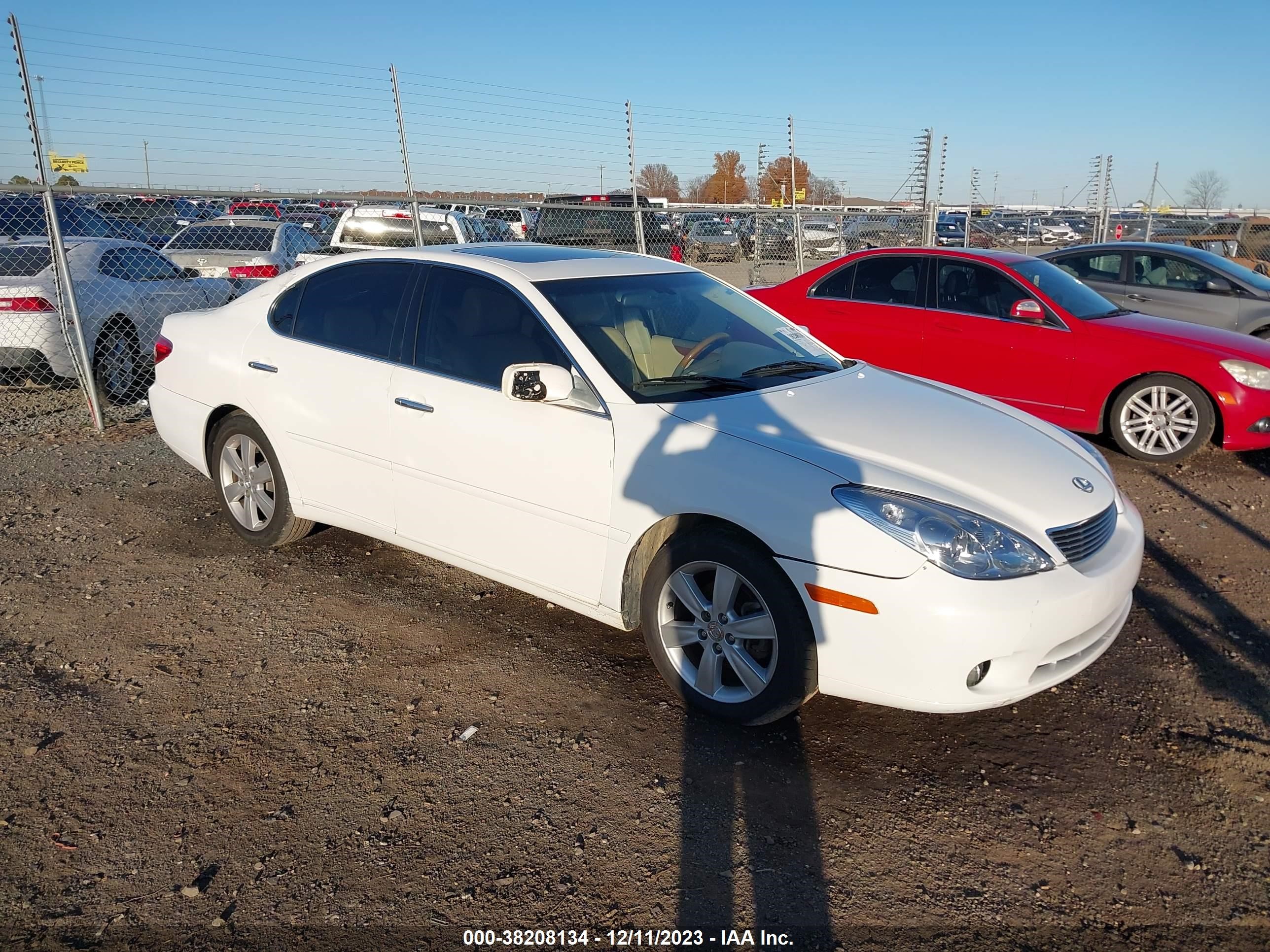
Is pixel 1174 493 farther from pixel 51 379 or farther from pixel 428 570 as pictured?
pixel 51 379

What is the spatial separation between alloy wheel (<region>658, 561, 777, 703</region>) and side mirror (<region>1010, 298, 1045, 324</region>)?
5.07 metres

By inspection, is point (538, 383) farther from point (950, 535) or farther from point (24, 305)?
point (24, 305)

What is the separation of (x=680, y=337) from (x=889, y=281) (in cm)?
445

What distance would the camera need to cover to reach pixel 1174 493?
21.3ft

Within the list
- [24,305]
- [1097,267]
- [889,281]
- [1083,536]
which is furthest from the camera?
Answer: [1097,267]

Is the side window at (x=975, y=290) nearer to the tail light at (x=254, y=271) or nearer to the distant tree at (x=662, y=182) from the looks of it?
the tail light at (x=254, y=271)

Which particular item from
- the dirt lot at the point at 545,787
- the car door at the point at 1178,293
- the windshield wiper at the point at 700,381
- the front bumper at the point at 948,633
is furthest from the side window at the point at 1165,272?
the front bumper at the point at 948,633

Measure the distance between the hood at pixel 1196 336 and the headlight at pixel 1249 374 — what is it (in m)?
0.05

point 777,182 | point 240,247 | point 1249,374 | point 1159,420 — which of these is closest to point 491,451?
point 1159,420

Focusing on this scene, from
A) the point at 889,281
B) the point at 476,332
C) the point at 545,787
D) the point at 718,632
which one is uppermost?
the point at 476,332

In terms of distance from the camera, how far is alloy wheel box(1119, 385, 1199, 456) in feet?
23.2

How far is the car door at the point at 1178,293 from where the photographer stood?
10.1 meters

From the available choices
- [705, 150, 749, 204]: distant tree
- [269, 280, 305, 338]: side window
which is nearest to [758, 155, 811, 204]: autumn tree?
[705, 150, 749, 204]: distant tree

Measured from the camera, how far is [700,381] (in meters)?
3.98
